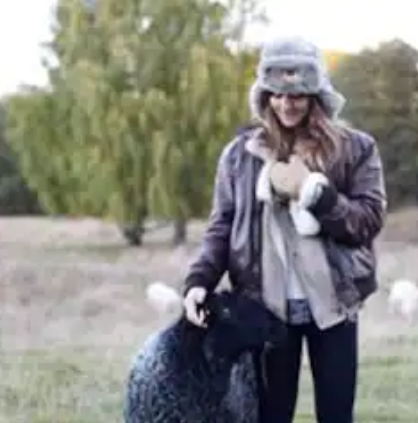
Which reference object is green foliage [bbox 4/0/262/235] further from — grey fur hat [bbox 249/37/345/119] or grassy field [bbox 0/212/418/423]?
grey fur hat [bbox 249/37/345/119]

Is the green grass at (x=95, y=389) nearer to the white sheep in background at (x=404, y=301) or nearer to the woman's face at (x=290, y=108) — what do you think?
the white sheep in background at (x=404, y=301)

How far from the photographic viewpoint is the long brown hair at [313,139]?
7.36 feet

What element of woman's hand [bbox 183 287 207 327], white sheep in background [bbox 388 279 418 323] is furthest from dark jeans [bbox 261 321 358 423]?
white sheep in background [bbox 388 279 418 323]

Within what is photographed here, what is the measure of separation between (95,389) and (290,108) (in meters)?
2.24

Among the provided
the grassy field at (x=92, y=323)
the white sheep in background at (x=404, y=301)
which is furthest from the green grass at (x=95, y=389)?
the white sheep in background at (x=404, y=301)

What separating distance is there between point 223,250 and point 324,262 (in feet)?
0.66

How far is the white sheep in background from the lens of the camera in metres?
5.66

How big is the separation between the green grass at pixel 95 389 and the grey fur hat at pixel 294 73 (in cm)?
128

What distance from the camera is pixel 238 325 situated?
2.27 m

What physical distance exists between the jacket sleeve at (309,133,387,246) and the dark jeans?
18 centimetres

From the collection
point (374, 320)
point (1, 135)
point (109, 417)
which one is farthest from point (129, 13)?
point (109, 417)

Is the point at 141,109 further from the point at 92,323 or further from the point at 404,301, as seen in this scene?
the point at 404,301

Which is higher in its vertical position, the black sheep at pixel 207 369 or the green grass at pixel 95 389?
the black sheep at pixel 207 369

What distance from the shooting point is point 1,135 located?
22.0ft
